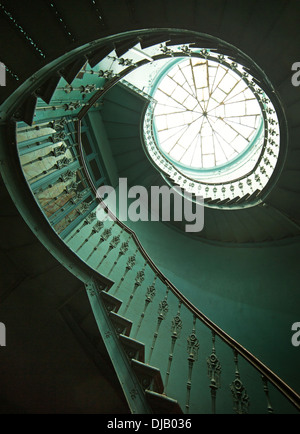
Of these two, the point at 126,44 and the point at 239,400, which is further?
the point at 126,44

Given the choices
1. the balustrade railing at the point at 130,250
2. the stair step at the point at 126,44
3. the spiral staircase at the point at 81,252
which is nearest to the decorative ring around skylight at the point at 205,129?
the balustrade railing at the point at 130,250

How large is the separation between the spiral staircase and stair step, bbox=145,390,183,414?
1cm

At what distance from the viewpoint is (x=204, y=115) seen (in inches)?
396

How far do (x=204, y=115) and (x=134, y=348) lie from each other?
9.11 meters

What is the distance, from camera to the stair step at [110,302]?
143 inches

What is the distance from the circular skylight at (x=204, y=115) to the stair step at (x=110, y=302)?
22.6ft

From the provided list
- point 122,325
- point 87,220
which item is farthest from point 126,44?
point 122,325

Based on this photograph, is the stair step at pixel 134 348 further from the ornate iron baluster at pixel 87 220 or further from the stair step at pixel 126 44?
the stair step at pixel 126 44

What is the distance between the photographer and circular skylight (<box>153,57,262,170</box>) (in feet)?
29.6

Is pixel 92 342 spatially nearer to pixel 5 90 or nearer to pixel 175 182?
pixel 5 90

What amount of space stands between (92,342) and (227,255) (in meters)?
5.21

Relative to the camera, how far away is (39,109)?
15.4 ft

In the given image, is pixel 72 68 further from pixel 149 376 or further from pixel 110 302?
pixel 149 376

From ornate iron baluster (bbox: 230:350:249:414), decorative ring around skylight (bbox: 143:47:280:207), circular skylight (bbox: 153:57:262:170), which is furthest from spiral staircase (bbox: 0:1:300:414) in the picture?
circular skylight (bbox: 153:57:262:170)
